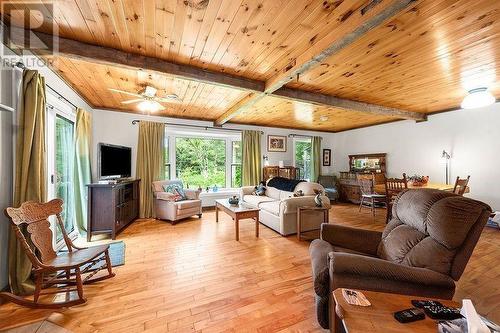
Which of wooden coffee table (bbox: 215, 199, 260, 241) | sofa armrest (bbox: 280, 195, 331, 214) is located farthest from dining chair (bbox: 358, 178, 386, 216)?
wooden coffee table (bbox: 215, 199, 260, 241)

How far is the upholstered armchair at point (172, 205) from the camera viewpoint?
411cm

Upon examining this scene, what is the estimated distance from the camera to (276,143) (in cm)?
639

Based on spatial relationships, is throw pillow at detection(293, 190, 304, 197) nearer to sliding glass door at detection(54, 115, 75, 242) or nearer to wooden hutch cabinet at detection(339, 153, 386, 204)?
wooden hutch cabinet at detection(339, 153, 386, 204)

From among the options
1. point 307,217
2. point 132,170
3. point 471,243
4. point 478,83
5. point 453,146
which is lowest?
point 307,217

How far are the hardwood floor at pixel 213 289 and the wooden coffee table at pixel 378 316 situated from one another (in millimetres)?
707

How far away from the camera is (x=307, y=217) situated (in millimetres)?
3570

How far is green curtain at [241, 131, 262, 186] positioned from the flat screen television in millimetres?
2784

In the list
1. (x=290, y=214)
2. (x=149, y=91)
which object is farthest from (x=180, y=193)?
(x=290, y=214)

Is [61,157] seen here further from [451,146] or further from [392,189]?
[451,146]

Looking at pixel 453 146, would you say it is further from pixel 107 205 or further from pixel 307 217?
pixel 107 205

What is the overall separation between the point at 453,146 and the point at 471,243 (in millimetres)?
4554

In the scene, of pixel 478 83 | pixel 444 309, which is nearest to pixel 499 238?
pixel 478 83

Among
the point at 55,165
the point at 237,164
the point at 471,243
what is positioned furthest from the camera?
the point at 237,164

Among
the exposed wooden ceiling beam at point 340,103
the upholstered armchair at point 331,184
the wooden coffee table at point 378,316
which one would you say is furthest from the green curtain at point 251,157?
the wooden coffee table at point 378,316
